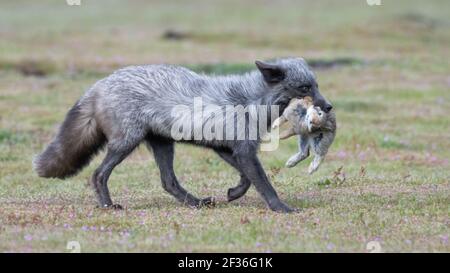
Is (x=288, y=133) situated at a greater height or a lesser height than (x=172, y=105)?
lesser

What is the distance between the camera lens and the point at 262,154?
46.9 ft

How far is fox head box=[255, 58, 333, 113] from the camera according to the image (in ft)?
31.9

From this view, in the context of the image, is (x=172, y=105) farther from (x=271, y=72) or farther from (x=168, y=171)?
(x=271, y=72)

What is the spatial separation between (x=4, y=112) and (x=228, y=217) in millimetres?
8868

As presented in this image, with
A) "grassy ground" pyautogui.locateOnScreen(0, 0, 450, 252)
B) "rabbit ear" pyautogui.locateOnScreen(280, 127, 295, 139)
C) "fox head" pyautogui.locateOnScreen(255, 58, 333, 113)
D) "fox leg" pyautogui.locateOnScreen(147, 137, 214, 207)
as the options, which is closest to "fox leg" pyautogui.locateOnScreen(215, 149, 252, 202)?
"grassy ground" pyautogui.locateOnScreen(0, 0, 450, 252)

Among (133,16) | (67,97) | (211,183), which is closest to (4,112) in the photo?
(67,97)

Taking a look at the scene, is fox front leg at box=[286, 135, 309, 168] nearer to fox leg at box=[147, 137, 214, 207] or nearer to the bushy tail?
fox leg at box=[147, 137, 214, 207]

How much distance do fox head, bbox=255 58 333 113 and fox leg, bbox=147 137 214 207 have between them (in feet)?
4.84

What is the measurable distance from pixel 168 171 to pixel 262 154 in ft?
13.6

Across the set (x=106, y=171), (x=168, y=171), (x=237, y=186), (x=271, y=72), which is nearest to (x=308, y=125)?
(x=271, y=72)

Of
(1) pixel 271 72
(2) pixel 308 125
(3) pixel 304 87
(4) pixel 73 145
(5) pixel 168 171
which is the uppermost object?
(1) pixel 271 72

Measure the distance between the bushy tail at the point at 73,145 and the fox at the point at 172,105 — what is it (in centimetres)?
1

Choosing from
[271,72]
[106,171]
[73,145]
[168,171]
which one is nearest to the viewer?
[271,72]
